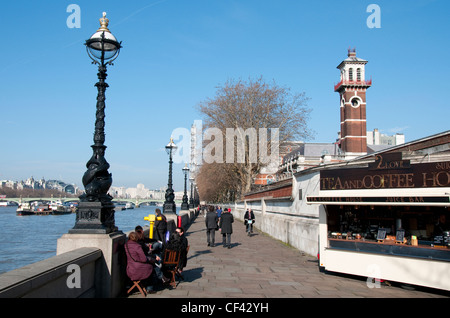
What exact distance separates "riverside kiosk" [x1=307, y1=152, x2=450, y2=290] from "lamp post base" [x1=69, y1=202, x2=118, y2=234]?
5.04 metres

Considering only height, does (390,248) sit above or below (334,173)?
below

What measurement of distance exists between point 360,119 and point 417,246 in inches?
2532

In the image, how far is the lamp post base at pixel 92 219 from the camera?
21.9ft

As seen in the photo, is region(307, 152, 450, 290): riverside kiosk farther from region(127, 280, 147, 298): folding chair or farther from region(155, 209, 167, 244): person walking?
region(155, 209, 167, 244): person walking

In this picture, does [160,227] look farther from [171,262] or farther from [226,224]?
[171,262]

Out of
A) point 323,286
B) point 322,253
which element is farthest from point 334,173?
point 323,286

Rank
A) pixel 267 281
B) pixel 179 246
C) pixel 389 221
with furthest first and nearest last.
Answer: pixel 389 221, pixel 267 281, pixel 179 246

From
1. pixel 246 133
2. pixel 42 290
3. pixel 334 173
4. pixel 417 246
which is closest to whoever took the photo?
pixel 42 290

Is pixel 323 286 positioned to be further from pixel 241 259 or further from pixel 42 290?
pixel 42 290

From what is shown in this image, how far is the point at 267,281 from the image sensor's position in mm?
8609

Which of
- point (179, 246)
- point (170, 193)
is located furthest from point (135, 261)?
point (170, 193)

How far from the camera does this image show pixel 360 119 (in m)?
68.4

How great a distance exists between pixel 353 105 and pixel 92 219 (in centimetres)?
6778

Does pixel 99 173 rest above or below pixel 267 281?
above
